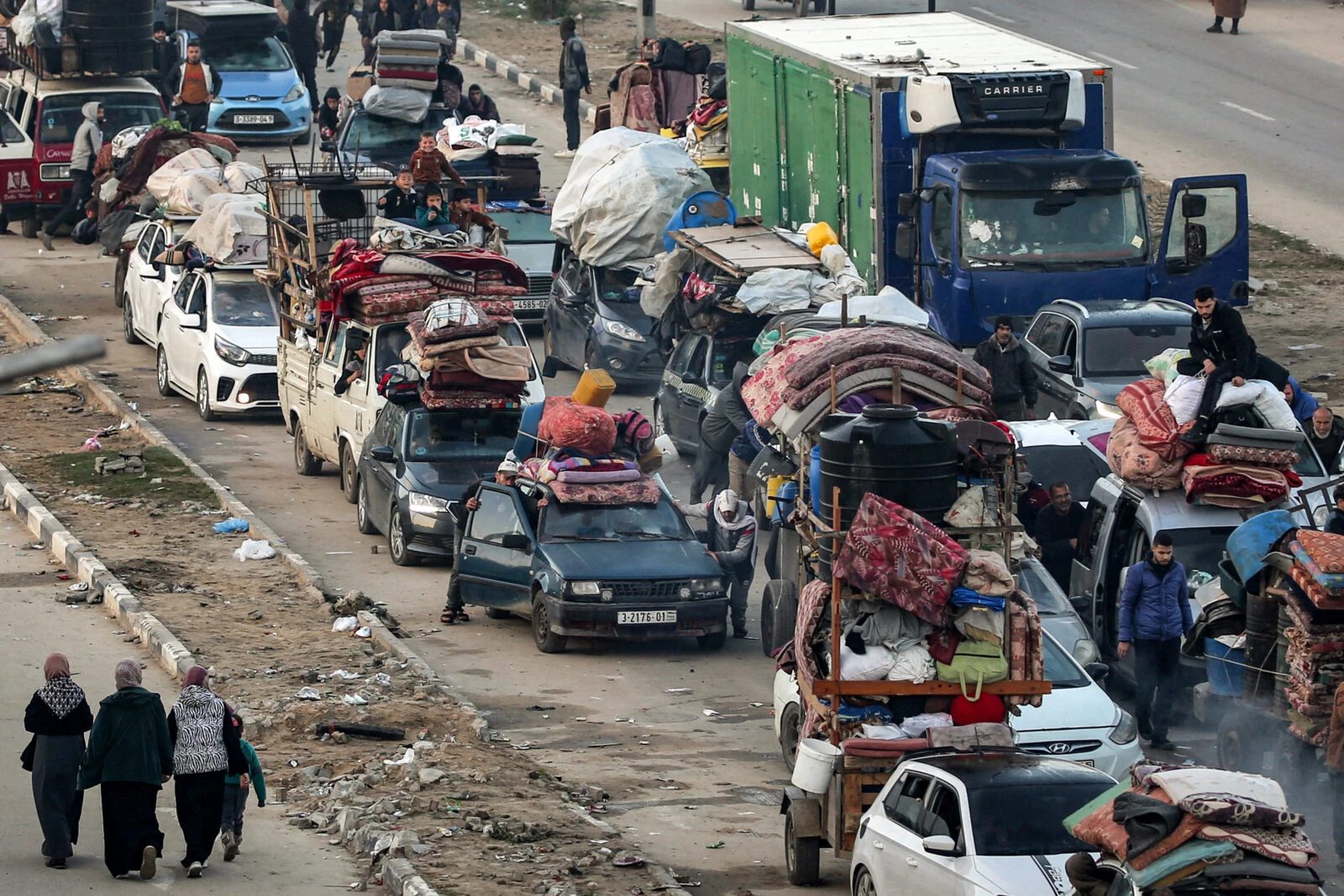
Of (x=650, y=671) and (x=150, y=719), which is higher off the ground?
(x=150, y=719)

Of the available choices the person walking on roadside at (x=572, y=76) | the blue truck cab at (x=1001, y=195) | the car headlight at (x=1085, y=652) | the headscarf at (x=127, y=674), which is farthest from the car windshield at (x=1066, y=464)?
the person walking on roadside at (x=572, y=76)

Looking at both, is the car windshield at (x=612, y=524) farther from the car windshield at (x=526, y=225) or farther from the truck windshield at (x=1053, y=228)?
the car windshield at (x=526, y=225)

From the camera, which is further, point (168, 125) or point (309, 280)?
point (168, 125)

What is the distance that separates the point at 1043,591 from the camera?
49.8 ft

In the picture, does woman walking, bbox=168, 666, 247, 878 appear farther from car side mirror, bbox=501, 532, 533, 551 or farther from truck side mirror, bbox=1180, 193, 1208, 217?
truck side mirror, bbox=1180, 193, 1208, 217

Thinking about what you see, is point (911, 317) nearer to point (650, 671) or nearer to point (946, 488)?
point (650, 671)

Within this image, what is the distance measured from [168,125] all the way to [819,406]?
17301mm

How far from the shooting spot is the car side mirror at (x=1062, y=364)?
19641 millimetres

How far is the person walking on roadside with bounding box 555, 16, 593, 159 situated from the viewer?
35994mm

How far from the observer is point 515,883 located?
11609 millimetres

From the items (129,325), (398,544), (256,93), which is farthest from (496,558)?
(256,93)

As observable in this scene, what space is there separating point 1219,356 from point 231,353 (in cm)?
1235

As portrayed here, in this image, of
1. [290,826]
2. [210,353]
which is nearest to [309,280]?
[210,353]

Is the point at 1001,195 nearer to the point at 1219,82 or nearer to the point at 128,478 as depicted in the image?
the point at 128,478
